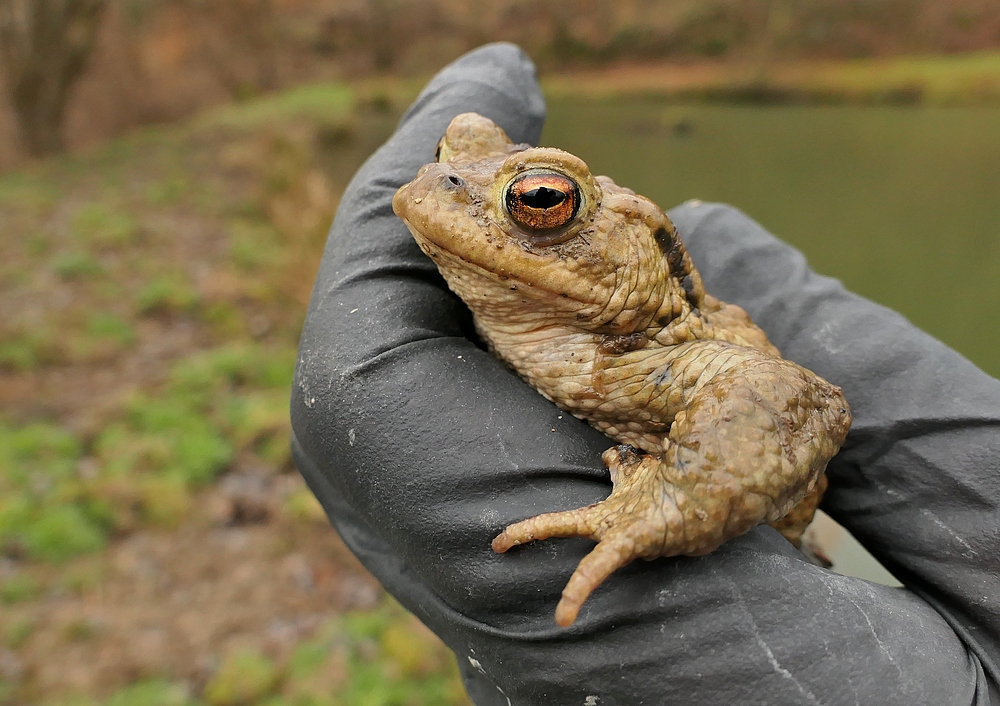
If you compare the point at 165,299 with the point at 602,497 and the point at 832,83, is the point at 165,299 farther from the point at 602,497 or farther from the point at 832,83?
the point at 832,83

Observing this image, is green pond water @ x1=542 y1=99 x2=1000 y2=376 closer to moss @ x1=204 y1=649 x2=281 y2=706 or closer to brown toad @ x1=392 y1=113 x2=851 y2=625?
brown toad @ x1=392 y1=113 x2=851 y2=625

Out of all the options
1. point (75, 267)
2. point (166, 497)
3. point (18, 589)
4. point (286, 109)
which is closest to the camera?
point (18, 589)

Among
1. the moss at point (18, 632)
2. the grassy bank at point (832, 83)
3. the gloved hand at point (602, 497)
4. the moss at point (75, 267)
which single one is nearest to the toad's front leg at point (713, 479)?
the gloved hand at point (602, 497)

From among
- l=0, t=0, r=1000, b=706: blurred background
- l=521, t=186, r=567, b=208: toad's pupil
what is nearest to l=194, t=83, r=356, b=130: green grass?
l=0, t=0, r=1000, b=706: blurred background

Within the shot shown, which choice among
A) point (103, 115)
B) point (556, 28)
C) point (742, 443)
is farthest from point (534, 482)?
point (556, 28)

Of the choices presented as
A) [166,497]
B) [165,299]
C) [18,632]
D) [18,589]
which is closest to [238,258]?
[165,299]

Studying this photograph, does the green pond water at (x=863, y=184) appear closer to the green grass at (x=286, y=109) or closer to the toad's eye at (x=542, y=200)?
the toad's eye at (x=542, y=200)
